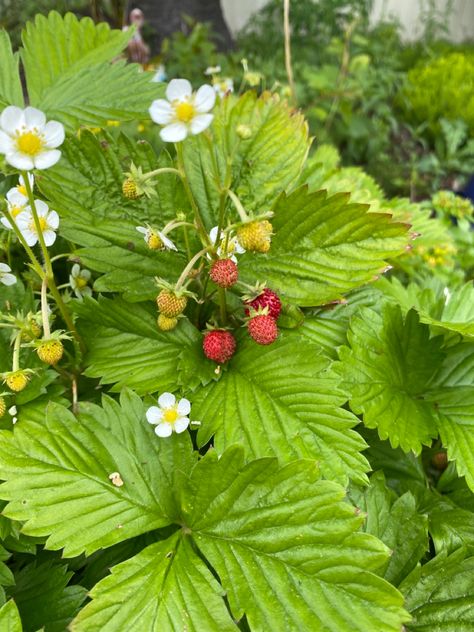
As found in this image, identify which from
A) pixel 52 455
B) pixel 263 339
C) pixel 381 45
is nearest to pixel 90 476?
pixel 52 455

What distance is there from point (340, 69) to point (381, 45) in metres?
0.59

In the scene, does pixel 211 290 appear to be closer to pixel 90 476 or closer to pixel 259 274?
pixel 259 274

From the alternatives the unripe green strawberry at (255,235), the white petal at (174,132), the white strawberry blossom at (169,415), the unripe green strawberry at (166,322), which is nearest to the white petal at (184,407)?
the white strawberry blossom at (169,415)

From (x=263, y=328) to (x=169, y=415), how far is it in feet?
0.54

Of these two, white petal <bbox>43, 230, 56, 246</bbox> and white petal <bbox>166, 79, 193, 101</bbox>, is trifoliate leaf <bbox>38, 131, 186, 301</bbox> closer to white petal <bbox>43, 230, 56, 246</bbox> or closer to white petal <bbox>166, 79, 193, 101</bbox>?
white petal <bbox>43, 230, 56, 246</bbox>

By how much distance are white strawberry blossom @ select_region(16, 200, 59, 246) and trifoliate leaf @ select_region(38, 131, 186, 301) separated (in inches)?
0.8

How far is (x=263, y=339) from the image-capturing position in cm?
70

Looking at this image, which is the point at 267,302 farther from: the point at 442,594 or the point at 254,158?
the point at 442,594

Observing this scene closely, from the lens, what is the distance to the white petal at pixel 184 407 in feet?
2.32

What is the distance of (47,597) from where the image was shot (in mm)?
723

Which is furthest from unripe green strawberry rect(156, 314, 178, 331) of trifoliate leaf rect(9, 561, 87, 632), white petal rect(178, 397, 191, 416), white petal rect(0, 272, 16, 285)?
trifoliate leaf rect(9, 561, 87, 632)

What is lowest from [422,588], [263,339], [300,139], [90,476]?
[422,588]

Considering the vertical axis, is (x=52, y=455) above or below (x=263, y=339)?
below

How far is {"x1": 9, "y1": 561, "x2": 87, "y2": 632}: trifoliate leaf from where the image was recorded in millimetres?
711
